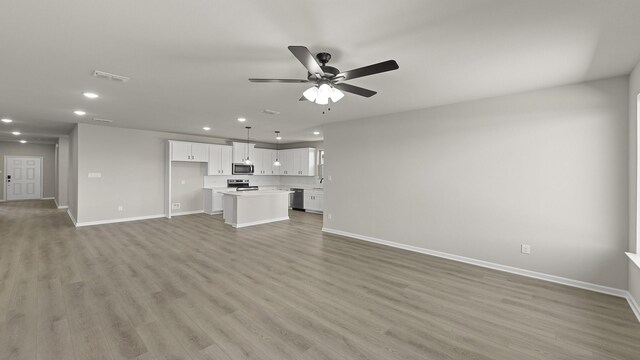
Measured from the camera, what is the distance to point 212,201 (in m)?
8.12

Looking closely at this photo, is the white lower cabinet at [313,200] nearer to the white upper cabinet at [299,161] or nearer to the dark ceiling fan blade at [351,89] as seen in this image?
the white upper cabinet at [299,161]

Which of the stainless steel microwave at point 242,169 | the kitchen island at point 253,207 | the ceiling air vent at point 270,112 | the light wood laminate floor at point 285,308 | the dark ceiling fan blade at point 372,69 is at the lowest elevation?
the light wood laminate floor at point 285,308

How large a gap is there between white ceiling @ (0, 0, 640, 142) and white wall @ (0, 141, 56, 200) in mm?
9713

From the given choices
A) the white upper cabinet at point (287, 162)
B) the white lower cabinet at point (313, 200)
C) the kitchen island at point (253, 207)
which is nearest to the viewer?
the kitchen island at point (253, 207)

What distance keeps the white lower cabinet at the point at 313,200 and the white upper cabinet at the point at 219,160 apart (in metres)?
2.68

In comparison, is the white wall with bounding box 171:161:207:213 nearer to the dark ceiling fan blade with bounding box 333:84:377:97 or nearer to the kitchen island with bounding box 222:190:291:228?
the kitchen island with bounding box 222:190:291:228

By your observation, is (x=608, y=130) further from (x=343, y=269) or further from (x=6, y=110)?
(x=6, y=110)

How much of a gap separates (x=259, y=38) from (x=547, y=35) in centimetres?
231

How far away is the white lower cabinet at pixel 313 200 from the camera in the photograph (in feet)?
28.0

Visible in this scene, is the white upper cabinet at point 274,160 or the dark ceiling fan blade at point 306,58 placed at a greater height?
the dark ceiling fan blade at point 306,58

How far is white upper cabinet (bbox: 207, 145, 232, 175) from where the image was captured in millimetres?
8242

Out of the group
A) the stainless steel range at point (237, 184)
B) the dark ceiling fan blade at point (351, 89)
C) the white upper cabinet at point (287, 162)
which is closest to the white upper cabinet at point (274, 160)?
the white upper cabinet at point (287, 162)

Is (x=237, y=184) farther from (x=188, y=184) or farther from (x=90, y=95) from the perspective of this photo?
(x=90, y=95)

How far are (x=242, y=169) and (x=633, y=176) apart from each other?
8.57 m
